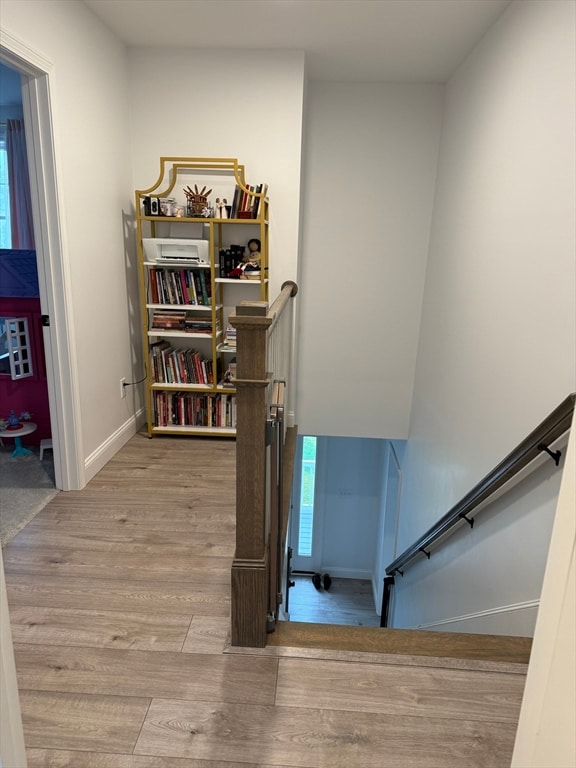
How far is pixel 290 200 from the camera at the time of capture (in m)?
3.39

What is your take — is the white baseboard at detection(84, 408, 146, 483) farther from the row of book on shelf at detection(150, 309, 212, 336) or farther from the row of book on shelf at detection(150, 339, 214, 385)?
the row of book on shelf at detection(150, 309, 212, 336)

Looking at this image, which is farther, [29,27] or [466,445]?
[466,445]

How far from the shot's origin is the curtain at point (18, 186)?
12.9ft

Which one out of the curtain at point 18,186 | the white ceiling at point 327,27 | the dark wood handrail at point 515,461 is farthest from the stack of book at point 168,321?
the dark wood handrail at point 515,461

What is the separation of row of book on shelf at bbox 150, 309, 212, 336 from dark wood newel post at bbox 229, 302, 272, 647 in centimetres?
190

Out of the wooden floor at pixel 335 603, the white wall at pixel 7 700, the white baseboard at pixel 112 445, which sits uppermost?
the white wall at pixel 7 700

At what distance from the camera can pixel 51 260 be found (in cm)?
252

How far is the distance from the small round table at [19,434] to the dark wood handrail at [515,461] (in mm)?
2637

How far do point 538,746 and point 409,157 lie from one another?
12.8 ft

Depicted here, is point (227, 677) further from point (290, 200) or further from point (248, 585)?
point (290, 200)

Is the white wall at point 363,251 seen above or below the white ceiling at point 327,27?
below

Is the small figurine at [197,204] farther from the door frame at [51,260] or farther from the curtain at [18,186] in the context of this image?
the curtain at [18,186]

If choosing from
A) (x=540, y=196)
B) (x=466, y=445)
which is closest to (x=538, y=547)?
(x=466, y=445)

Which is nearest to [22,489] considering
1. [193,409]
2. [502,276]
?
[193,409]
